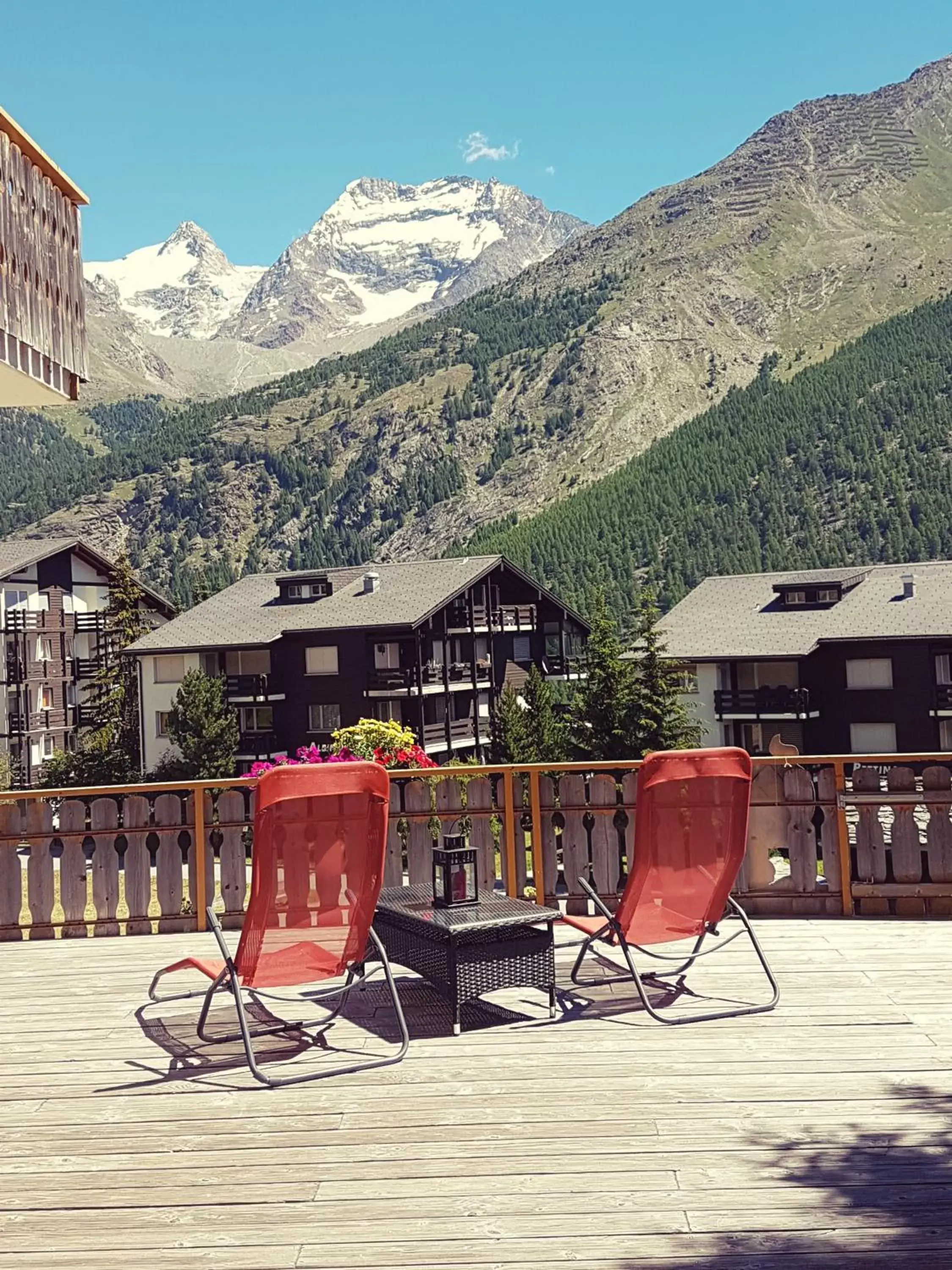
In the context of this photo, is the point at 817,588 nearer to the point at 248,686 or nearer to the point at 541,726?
the point at 541,726

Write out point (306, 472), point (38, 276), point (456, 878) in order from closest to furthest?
1. point (456, 878)
2. point (38, 276)
3. point (306, 472)

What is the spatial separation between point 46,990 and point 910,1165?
4689mm

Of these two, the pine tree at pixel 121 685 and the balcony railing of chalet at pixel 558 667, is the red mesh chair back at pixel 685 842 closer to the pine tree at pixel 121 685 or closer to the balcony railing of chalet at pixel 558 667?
the pine tree at pixel 121 685

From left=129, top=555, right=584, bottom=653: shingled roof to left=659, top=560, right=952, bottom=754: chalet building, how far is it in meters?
9.17

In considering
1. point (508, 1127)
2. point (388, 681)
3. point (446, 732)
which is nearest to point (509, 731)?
point (446, 732)

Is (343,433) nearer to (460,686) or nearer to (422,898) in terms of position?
(460,686)

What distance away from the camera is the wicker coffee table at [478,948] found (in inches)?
227

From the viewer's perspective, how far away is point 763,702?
1955 inches

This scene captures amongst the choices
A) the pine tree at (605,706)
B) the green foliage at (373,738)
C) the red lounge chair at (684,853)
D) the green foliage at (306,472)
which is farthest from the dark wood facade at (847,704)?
the green foliage at (306,472)

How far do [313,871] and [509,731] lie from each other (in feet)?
133

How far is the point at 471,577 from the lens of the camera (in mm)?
48562

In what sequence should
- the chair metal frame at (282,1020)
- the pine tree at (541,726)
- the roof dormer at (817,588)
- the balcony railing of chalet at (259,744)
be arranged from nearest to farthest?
the chair metal frame at (282,1020) < the pine tree at (541,726) < the balcony railing of chalet at (259,744) < the roof dormer at (817,588)

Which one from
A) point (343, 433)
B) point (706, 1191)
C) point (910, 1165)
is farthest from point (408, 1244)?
point (343, 433)

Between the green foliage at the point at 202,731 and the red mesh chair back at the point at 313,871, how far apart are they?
40.9 metres
